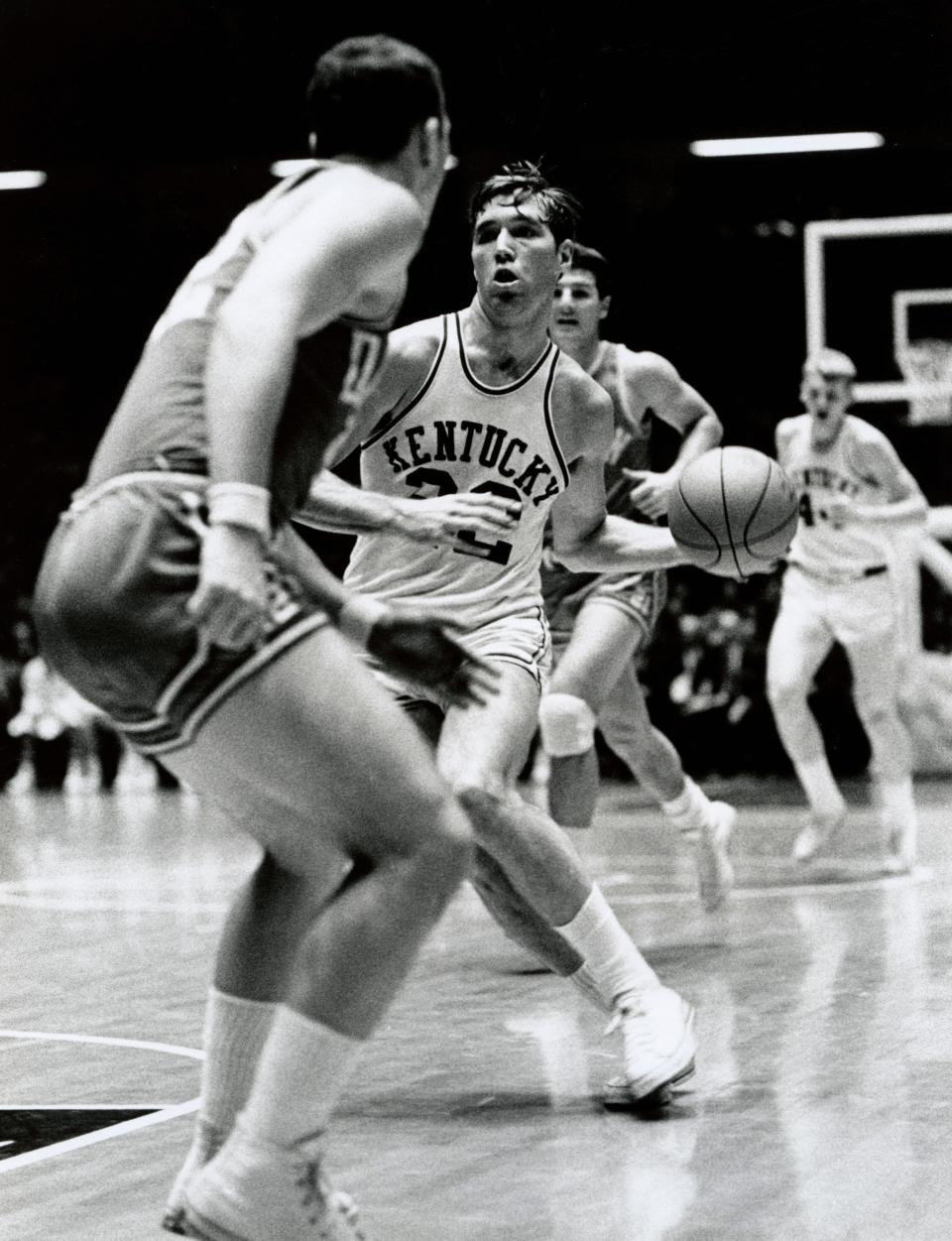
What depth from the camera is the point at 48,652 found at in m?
2.84

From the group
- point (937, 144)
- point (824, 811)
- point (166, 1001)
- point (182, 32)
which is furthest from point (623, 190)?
point (166, 1001)

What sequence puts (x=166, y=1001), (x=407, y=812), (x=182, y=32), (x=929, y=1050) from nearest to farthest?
(x=407, y=812) → (x=929, y=1050) → (x=166, y=1001) → (x=182, y=32)

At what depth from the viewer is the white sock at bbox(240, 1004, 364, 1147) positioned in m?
2.71

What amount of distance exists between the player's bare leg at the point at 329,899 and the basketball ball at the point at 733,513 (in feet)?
6.18

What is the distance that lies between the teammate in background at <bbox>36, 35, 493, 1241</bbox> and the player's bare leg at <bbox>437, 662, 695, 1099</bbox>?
1.41m

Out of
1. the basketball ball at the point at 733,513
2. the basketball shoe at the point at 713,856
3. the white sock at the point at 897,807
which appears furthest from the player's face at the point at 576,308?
the white sock at the point at 897,807

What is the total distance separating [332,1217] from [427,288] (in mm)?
10564

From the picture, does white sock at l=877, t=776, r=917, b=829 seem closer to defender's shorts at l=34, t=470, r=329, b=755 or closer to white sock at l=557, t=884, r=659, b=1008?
white sock at l=557, t=884, r=659, b=1008

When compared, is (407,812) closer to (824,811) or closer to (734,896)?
(734,896)

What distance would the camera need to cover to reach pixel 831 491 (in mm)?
9047

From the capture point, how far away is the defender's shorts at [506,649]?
461cm

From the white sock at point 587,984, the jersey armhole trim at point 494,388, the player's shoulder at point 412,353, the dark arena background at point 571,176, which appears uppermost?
the dark arena background at point 571,176

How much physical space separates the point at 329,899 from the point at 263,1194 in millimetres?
392

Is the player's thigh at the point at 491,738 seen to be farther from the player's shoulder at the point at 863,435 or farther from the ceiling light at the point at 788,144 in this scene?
the ceiling light at the point at 788,144
